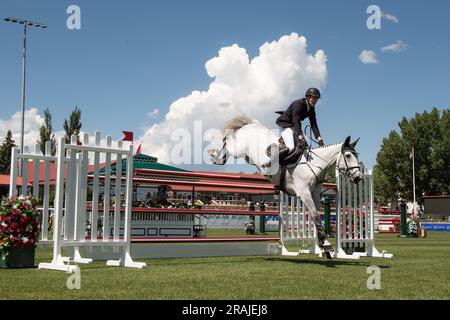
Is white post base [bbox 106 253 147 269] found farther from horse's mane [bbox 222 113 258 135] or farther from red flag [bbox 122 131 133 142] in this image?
horse's mane [bbox 222 113 258 135]

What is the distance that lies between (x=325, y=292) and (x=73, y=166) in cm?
378

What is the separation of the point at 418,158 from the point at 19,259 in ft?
219

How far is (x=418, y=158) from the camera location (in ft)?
222

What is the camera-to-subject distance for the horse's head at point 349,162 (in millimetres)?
8523

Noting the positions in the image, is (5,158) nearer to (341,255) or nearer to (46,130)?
(46,130)

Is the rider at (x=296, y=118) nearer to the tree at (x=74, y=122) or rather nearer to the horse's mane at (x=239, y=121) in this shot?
the horse's mane at (x=239, y=121)

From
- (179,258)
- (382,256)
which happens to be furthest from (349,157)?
(179,258)

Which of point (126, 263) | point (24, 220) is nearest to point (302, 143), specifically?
point (126, 263)

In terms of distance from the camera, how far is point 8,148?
64875 mm

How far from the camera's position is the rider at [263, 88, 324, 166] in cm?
834

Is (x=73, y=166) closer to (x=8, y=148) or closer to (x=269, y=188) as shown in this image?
(x=269, y=188)

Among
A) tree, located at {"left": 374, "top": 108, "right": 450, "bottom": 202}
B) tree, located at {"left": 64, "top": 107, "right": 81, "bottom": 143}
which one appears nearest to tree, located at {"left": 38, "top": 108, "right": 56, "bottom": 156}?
tree, located at {"left": 64, "top": 107, "right": 81, "bottom": 143}

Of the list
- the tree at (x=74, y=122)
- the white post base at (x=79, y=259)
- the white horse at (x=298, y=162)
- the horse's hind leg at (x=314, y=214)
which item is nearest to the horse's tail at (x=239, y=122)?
the white horse at (x=298, y=162)

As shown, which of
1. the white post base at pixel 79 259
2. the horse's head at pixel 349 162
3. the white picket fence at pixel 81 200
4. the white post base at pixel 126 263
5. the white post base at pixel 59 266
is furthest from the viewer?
the horse's head at pixel 349 162
